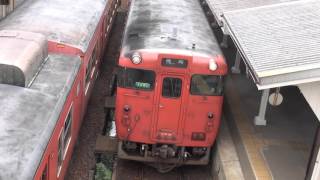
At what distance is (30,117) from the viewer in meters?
6.99

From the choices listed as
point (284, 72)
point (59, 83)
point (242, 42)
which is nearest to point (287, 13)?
point (242, 42)

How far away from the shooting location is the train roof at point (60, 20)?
34.3 feet

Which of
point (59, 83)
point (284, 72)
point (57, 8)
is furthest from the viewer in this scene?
point (57, 8)

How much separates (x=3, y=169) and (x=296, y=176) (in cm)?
581

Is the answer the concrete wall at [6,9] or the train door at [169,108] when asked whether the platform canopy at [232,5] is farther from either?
the concrete wall at [6,9]

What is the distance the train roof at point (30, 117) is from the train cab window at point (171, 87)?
1788 mm

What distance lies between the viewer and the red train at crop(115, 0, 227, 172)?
9.51 m

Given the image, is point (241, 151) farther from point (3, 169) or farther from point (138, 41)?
point (3, 169)

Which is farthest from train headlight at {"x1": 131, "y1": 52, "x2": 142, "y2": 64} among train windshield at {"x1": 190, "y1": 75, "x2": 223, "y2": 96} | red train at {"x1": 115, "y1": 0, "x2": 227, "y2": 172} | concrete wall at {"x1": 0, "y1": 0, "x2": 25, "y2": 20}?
concrete wall at {"x1": 0, "y1": 0, "x2": 25, "y2": 20}

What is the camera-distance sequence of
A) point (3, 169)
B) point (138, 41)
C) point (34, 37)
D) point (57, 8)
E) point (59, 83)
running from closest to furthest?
point (3, 169), point (59, 83), point (34, 37), point (138, 41), point (57, 8)

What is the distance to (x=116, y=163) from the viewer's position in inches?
440

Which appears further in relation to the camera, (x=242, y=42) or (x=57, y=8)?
(x=57, y=8)

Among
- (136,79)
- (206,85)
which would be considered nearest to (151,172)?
(136,79)

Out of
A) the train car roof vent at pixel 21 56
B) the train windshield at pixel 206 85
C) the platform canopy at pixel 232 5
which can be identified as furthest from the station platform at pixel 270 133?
the train car roof vent at pixel 21 56
